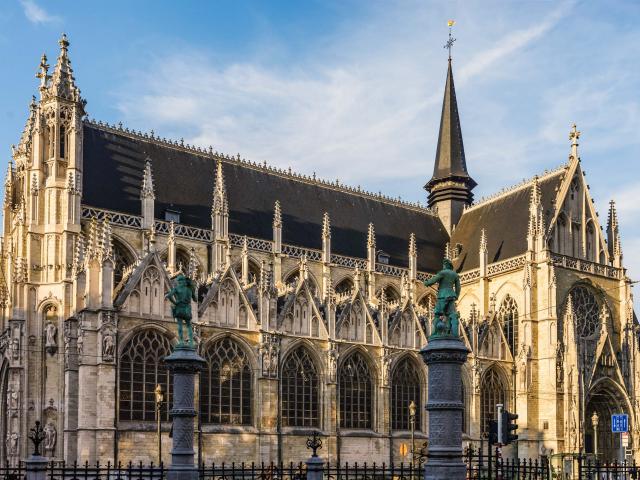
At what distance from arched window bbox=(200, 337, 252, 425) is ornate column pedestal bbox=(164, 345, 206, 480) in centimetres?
1775

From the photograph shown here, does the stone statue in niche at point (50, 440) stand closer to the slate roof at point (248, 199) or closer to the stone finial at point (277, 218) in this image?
the slate roof at point (248, 199)

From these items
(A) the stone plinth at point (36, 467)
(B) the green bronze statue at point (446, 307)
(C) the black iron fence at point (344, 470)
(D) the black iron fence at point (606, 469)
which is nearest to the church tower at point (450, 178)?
(C) the black iron fence at point (344, 470)

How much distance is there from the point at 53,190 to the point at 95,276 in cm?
778

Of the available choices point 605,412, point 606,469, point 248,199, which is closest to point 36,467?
point 606,469

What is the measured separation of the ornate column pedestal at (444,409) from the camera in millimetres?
14961

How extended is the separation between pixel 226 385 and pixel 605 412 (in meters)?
25.2

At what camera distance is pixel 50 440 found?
35406mm

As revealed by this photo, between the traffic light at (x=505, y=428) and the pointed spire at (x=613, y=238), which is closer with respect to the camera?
the traffic light at (x=505, y=428)

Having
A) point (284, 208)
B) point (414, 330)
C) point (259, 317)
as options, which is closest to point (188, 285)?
point (259, 317)

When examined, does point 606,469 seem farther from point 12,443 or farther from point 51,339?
point 12,443

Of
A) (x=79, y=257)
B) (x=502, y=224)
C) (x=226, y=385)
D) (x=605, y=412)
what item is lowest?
(x=605, y=412)

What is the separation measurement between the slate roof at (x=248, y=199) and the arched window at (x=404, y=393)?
31.4 feet

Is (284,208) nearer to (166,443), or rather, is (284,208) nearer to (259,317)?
(259,317)

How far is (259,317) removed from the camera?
38.8m
